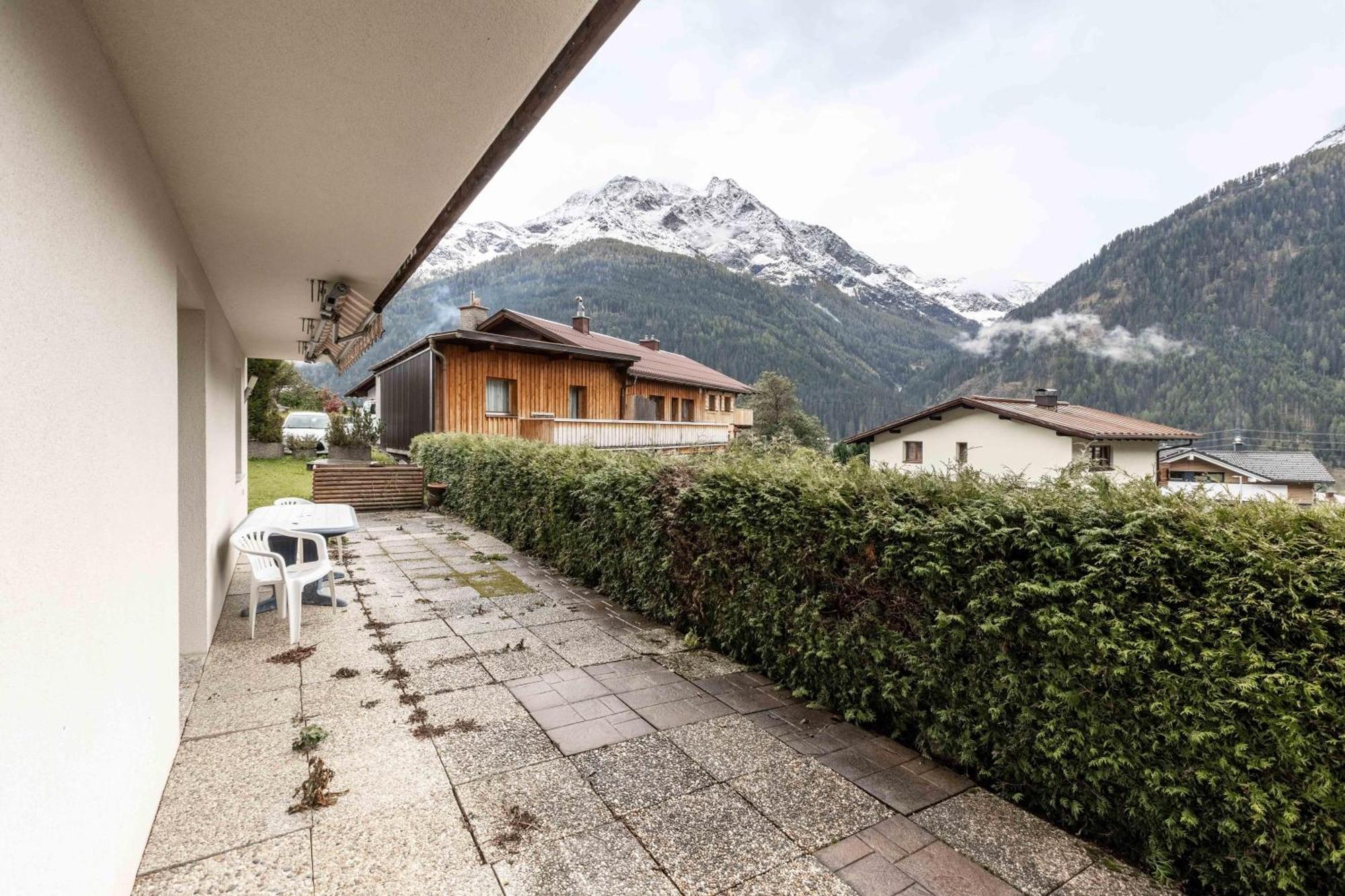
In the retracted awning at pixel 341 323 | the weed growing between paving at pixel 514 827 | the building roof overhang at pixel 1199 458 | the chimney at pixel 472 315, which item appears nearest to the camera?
the weed growing between paving at pixel 514 827

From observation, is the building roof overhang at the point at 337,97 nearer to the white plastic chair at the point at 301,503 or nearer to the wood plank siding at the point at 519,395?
the white plastic chair at the point at 301,503

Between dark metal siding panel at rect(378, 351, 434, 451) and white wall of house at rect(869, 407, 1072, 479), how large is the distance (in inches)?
644

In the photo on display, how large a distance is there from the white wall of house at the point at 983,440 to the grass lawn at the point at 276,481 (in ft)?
63.1

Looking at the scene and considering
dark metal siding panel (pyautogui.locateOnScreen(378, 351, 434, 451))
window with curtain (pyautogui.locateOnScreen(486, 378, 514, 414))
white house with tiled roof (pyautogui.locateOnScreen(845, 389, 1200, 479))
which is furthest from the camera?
white house with tiled roof (pyautogui.locateOnScreen(845, 389, 1200, 479))

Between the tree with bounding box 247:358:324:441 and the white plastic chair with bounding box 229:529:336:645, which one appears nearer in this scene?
the white plastic chair with bounding box 229:529:336:645

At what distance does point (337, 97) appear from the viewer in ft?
7.09

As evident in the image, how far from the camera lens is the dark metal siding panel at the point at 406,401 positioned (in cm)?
1798

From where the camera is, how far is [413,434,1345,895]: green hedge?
7.22 feet

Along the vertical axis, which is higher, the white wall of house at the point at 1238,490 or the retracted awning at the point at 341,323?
the retracted awning at the point at 341,323

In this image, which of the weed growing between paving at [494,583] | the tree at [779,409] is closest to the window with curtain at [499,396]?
the weed growing between paving at [494,583]

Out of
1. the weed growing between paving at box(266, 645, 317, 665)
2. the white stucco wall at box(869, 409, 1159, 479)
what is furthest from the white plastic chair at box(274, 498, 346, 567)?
the white stucco wall at box(869, 409, 1159, 479)

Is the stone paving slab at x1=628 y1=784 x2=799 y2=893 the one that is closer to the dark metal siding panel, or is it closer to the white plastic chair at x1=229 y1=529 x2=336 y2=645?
the white plastic chair at x1=229 y1=529 x2=336 y2=645

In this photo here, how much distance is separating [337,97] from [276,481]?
16087mm

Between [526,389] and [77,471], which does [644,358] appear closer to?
[526,389]
